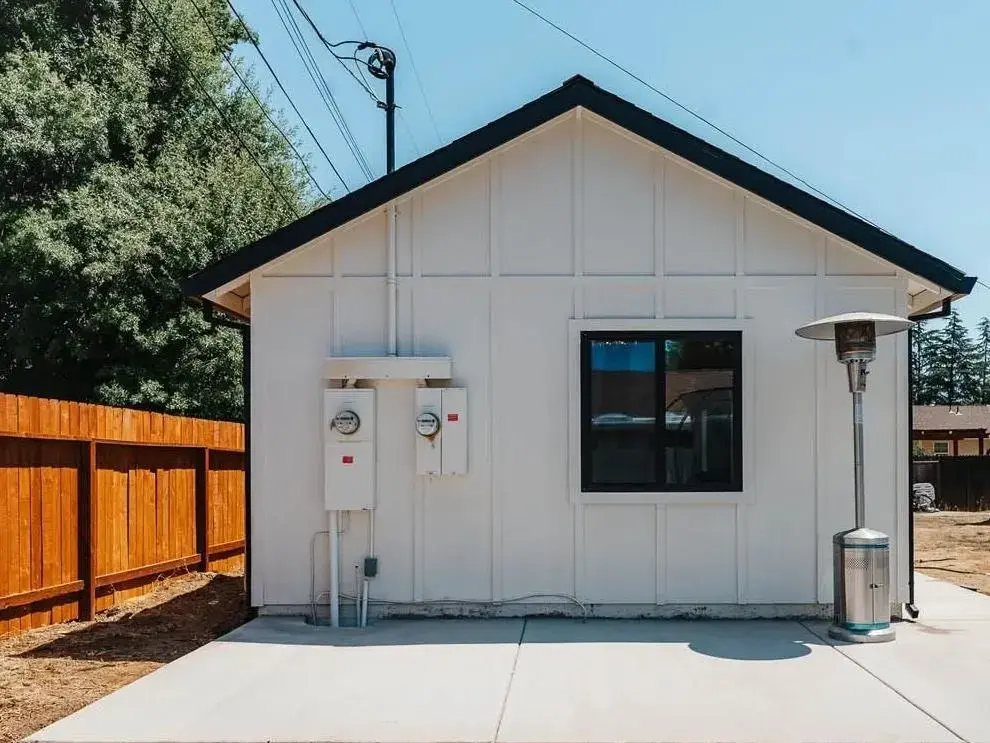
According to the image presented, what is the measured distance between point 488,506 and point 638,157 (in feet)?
10.5

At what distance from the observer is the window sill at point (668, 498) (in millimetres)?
7727

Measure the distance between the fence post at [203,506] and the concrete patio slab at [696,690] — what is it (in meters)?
4.77

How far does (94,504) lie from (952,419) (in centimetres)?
3857

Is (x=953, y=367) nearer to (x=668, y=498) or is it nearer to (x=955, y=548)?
(x=955, y=548)

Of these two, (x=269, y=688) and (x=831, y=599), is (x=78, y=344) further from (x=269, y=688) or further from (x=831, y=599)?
(x=831, y=599)

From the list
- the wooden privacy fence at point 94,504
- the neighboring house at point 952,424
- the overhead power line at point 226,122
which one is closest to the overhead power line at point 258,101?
the overhead power line at point 226,122

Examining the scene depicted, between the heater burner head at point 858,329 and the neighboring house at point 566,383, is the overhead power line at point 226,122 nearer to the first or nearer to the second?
the neighboring house at point 566,383

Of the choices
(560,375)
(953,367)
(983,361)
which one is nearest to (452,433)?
(560,375)

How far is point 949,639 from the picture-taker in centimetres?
711

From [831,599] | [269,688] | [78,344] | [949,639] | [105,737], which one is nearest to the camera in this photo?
[105,737]

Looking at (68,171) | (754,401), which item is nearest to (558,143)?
(754,401)

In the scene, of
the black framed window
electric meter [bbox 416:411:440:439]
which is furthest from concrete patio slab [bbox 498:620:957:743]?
electric meter [bbox 416:411:440:439]

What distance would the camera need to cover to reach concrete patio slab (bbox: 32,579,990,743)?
5016 mm

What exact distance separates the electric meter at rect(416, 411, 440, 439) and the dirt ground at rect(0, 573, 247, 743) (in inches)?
97.3
